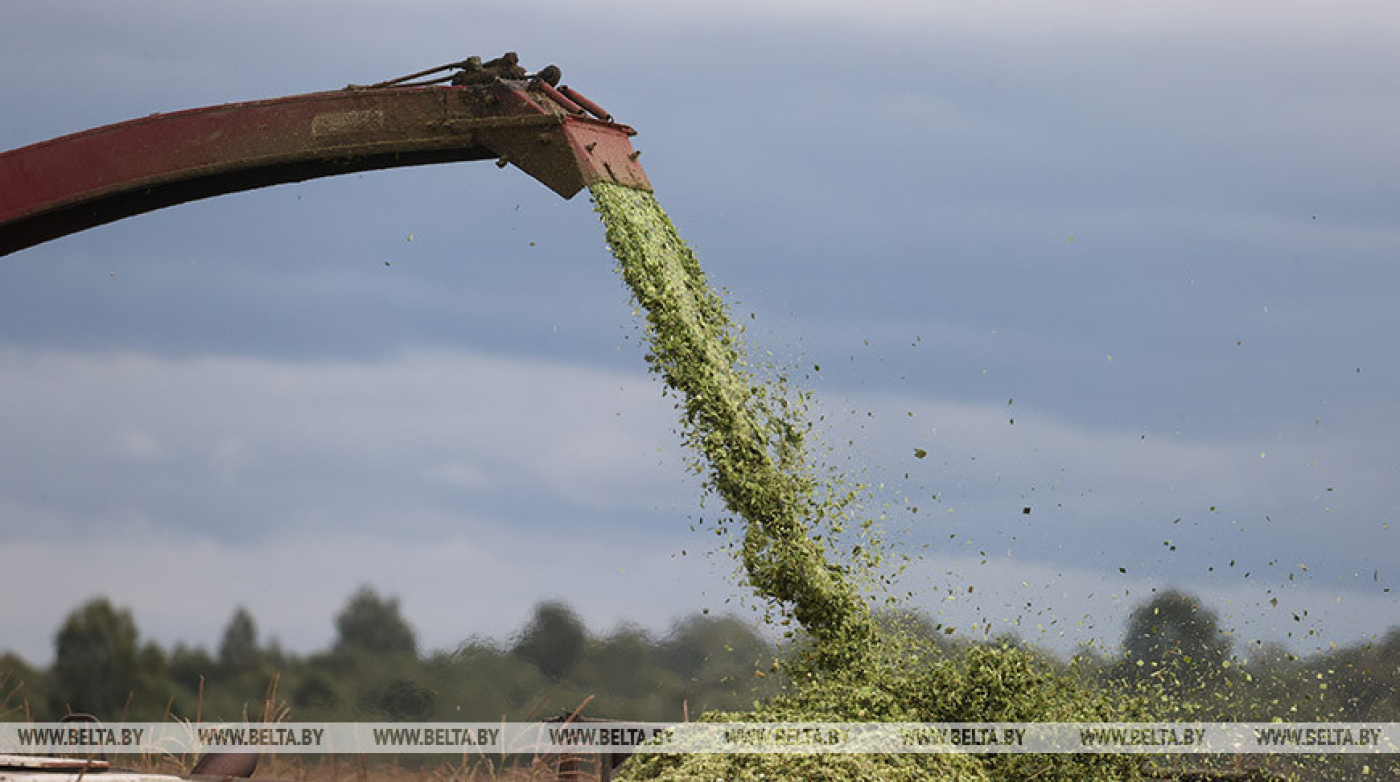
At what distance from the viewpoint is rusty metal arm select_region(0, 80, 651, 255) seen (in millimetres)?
5703

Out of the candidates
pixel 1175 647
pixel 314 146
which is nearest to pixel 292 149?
pixel 314 146

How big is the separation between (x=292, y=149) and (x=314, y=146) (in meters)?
0.11

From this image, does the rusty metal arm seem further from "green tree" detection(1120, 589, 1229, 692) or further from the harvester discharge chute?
"green tree" detection(1120, 589, 1229, 692)

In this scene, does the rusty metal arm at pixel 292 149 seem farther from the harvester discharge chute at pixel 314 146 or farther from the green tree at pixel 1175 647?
the green tree at pixel 1175 647

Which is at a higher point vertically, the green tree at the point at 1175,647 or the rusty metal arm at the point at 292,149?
the rusty metal arm at the point at 292,149

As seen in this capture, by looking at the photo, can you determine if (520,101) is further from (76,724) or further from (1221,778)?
(1221,778)

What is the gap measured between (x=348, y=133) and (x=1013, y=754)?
3.84 metres

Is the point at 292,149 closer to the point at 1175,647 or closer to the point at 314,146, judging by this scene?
the point at 314,146

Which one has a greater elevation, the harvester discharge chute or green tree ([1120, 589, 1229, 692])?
the harvester discharge chute

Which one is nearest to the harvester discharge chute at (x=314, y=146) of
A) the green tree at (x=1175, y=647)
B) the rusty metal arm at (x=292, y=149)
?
the rusty metal arm at (x=292, y=149)

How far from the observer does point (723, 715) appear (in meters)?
5.04

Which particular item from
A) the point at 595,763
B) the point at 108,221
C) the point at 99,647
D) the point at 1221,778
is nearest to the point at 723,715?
the point at 595,763

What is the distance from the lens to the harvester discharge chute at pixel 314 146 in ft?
18.7

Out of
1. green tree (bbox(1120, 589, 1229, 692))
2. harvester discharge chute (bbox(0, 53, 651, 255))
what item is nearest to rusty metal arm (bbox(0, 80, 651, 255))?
harvester discharge chute (bbox(0, 53, 651, 255))
